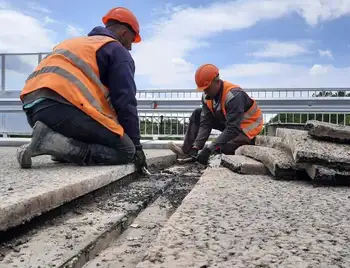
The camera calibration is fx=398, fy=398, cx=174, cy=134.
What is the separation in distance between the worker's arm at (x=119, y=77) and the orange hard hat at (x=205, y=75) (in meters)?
2.09

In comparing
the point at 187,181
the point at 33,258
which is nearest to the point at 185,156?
the point at 187,181

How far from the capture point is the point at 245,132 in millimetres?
5109

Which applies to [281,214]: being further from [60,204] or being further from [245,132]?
[245,132]

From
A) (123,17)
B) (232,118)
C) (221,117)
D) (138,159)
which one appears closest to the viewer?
(138,159)

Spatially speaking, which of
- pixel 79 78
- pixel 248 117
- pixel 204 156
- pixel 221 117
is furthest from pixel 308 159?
pixel 221 117

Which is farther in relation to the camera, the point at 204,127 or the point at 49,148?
the point at 204,127

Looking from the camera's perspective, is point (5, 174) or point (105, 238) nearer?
point (105, 238)

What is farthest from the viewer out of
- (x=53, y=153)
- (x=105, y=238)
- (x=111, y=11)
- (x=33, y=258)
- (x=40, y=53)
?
(x=40, y=53)

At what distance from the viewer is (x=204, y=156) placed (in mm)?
4574

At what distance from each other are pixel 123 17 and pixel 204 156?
1.87 metres

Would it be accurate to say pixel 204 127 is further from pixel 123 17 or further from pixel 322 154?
pixel 322 154

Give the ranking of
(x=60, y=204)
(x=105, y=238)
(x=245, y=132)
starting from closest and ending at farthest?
1. (x=105, y=238)
2. (x=60, y=204)
3. (x=245, y=132)

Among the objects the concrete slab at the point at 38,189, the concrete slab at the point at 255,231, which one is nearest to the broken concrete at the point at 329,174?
the concrete slab at the point at 255,231

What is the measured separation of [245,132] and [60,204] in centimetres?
357
